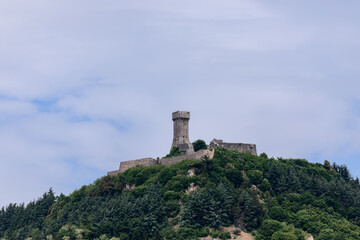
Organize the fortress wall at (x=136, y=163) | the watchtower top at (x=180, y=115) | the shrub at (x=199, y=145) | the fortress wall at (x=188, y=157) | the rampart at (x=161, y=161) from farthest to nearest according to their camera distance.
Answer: the watchtower top at (x=180, y=115) → the shrub at (x=199, y=145) → the fortress wall at (x=136, y=163) → the rampart at (x=161, y=161) → the fortress wall at (x=188, y=157)

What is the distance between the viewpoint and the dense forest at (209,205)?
3794 inches

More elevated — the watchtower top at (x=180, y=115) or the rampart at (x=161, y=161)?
the watchtower top at (x=180, y=115)

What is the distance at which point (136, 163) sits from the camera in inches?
4727

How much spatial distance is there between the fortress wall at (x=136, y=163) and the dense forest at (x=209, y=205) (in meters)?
2.99

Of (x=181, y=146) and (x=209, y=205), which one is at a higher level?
(x=181, y=146)

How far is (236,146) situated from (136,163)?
18.6 meters

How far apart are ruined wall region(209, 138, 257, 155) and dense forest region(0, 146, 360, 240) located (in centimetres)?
442

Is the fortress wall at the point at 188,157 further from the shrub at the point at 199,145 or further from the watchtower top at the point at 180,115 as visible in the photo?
the watchtower top at the point at 180,115

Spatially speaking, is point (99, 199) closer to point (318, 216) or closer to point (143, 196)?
point (143, 196)

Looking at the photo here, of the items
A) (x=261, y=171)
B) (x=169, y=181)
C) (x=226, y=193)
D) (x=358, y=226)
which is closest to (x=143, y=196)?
(x=169, y=181)

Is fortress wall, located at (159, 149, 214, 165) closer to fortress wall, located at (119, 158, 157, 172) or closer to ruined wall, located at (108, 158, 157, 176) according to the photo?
fortress wall, located at (119, 158, 157, 172)

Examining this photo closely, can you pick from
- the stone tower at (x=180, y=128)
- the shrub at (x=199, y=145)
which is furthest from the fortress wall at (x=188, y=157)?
the shrub at (x=199, y=145)

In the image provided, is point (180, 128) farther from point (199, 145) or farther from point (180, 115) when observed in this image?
point (199, 145)

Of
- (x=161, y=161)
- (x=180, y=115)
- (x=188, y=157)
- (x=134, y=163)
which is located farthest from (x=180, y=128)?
(x=188, y=157)
